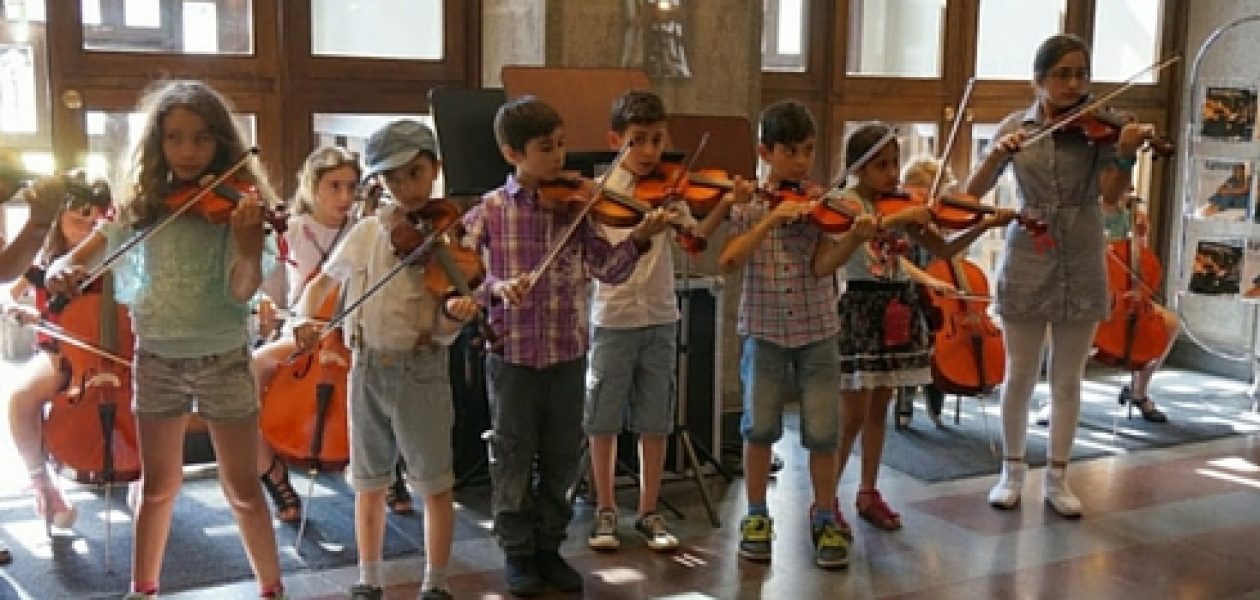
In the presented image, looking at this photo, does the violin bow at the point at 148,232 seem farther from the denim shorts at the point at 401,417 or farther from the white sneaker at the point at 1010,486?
the white sneaker at the point at 1010,486

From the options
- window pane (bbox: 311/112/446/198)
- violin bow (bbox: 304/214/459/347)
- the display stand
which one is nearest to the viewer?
violin bow (bbox: 304/214/459/347)

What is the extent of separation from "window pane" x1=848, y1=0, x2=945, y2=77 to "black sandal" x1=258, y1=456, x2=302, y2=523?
10.1ft

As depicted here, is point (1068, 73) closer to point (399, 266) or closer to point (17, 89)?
point (399, 266)

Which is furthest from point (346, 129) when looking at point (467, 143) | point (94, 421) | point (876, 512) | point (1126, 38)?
point (1126, 38)

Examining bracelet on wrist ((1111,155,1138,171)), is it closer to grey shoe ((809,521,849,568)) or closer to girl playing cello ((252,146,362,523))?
grey shoe ((809,521,849,568))

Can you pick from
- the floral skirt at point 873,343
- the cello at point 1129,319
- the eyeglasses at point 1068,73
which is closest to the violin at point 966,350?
the cello at point 1129,319

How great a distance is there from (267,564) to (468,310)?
2.36 feet

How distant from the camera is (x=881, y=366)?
3.65m

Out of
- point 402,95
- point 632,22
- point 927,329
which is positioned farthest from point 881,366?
point 402,95

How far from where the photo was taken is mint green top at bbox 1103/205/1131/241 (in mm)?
5098

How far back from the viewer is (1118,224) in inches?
201

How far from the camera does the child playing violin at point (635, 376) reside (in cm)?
353

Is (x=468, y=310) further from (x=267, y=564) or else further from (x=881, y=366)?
(x=881, y=366)

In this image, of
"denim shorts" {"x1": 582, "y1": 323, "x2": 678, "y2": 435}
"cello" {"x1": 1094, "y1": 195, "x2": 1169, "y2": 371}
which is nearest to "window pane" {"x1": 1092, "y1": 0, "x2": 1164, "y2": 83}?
"cello" {"x1": 1094, "y1": 195, "x2": 1169, "y2": 371}
